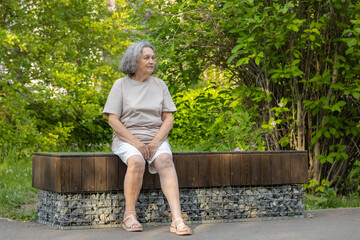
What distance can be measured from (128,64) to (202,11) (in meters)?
1.63

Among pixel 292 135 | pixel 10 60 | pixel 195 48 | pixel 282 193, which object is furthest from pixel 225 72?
pixel 10 60

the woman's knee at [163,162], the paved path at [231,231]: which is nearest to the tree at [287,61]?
the paved path at [231,231]

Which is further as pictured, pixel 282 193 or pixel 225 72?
pixel 225 72

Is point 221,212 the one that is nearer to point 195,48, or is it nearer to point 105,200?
point 105,200

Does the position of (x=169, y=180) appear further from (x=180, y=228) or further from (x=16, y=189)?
(x=16, y=189)

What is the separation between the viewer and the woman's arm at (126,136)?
192 inches

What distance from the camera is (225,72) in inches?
287

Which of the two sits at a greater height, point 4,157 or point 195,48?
point 195,48

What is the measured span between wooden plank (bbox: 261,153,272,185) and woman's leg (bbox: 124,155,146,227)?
1313 mm

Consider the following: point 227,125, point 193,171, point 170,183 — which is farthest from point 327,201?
point 170,183

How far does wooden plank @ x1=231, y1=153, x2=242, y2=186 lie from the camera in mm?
5363

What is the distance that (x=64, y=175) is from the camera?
4820mm

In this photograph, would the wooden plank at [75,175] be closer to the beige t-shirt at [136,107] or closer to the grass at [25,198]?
the beige t-shirt at [136,107]

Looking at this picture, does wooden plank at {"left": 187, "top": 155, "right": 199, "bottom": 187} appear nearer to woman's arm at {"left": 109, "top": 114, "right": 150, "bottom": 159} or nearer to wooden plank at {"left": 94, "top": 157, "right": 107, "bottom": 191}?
woman's arm at {"left": 109, "top": 114, "right": 150, "bottom": 159}
